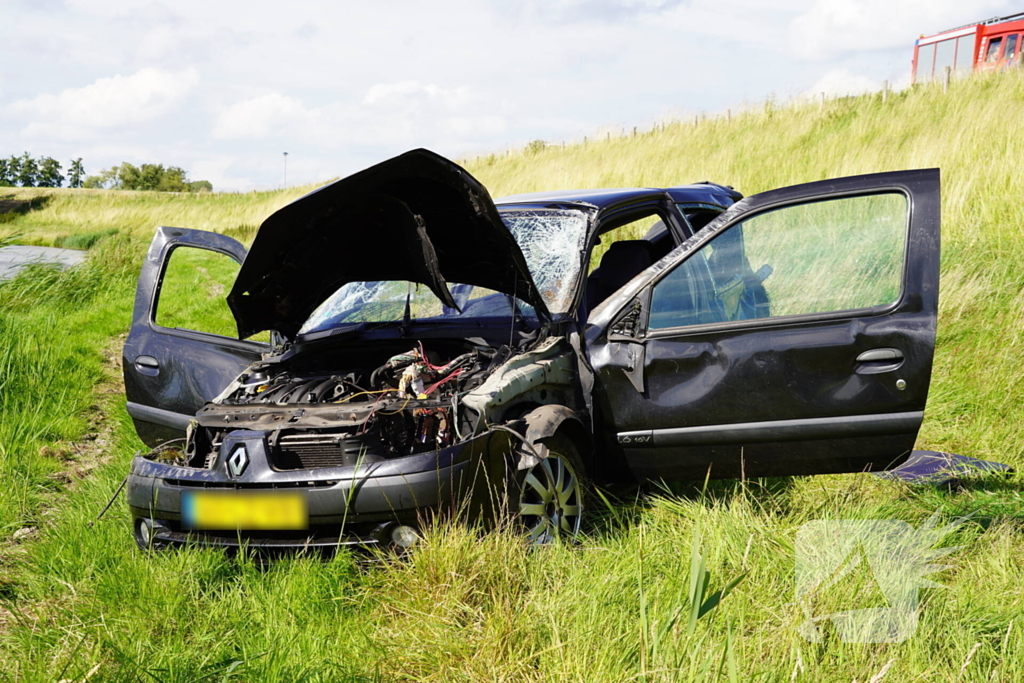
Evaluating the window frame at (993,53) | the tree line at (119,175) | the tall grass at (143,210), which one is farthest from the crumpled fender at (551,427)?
the tree line at (119,175)

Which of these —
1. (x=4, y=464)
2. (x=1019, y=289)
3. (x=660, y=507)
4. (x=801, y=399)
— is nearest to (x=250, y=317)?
(x=4, y=464)

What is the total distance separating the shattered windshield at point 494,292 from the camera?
13.9 feet

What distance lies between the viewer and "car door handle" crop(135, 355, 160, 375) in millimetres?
Answer: 4590

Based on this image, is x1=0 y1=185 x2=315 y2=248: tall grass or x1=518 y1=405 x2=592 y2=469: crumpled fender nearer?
x1=518 y1=405 x2=592 y2=469: crumpled fender

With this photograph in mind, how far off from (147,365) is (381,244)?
1522 millimetres

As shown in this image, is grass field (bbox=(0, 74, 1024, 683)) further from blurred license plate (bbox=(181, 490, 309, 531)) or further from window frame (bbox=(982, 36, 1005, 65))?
window frame (bbox=(982, 36, 1005, 65))

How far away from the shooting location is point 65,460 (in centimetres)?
539

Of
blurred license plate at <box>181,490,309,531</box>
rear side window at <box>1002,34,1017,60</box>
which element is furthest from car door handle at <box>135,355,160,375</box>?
rear side window at <box>1002,34,1017,60</box>

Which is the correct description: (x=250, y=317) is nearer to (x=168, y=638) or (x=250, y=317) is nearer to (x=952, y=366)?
(x=168, y=638)

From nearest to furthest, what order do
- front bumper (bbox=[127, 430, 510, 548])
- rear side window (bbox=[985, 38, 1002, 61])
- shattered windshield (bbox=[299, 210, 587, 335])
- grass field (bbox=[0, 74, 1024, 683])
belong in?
grass field (bbox=[0, 74, 1024, 683]) < front bumper (bbox=[127, 430, 510, 548]) < shattered windshield (bbox=[299, 210, 587, 335]) < rear side window (bbox=[985, 38, 1002, 61])

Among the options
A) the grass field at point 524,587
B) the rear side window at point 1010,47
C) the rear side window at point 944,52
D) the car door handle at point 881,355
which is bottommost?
the grass field at point 524,587

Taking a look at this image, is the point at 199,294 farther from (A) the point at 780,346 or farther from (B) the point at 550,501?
(A) the point at 780,346

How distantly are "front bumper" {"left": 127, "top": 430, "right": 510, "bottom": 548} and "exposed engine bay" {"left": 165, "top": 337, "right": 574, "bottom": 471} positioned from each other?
0.25 ft

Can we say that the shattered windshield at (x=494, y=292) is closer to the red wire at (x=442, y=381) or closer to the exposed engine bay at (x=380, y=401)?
the exposed engine bay at (x=380, y=401)
